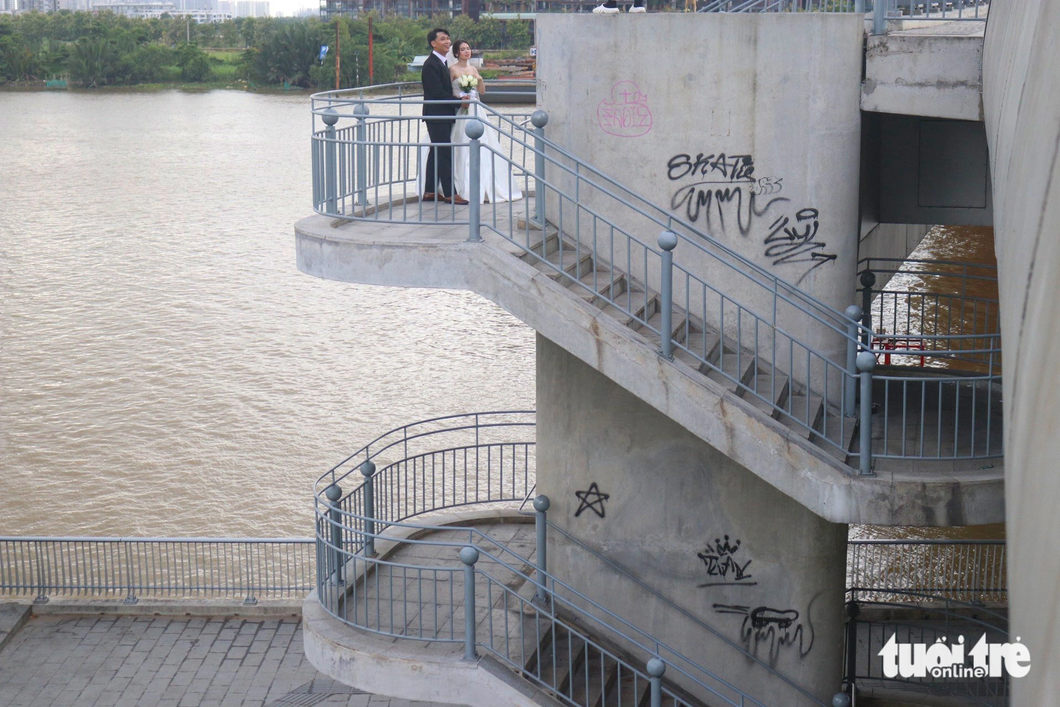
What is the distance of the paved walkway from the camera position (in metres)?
12.9

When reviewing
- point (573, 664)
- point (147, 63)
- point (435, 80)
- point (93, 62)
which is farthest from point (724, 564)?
point (93, 62)

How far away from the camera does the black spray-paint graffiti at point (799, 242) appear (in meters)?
8.33

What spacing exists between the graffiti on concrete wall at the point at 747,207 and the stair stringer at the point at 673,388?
1.40m

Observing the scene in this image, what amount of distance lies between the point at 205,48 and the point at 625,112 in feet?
334

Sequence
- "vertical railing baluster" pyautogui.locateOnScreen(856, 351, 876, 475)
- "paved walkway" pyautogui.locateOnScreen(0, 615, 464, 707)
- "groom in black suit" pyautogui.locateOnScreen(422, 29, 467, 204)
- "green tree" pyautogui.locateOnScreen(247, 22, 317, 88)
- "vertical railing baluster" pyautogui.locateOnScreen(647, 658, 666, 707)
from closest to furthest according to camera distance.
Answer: "vertical railing baluster" pyautogui.locateOnScreen(856, 351, 876, 475), "vertical railing baluster" pyautogui.locateOnScreen(647, 658, 666, 707), "groom in black suit" pyautogui.locateOnScreen(422, 29, 467, 204), "paved walkway" pyautogui.locateOnScreen(0, 615, 464, 707), "green tree" pyautogui.locateOnScreen(247, 22, 317, 88)

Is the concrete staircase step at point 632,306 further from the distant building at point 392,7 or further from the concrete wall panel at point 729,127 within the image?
the distant building at point 392,7

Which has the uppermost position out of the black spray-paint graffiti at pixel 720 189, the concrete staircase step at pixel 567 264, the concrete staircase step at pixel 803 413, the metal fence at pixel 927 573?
the black spray-paint graffiti at pixel 720 189

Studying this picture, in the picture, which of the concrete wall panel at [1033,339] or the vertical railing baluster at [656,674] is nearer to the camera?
the concrete wall panel at [1033,339]

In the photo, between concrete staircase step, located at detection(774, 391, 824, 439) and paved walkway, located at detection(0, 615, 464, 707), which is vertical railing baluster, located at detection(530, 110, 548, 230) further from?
paved walkway, located at detection(0, 615, 464, 707)

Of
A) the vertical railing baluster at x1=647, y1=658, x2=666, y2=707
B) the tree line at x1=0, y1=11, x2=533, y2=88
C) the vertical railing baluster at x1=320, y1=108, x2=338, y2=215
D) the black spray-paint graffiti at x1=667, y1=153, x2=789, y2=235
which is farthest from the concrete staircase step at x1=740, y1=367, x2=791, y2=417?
the tree line at x1=0, y1=11, x2=533, y2=88

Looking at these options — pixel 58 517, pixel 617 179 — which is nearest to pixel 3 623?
pixel 58 517

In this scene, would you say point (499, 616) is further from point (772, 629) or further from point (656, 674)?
point (772, 629)

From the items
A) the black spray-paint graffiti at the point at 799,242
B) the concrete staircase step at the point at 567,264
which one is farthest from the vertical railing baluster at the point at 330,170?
the black spray-paint graffiti at the point at 799,242

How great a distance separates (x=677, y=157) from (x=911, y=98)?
1.64 meters
